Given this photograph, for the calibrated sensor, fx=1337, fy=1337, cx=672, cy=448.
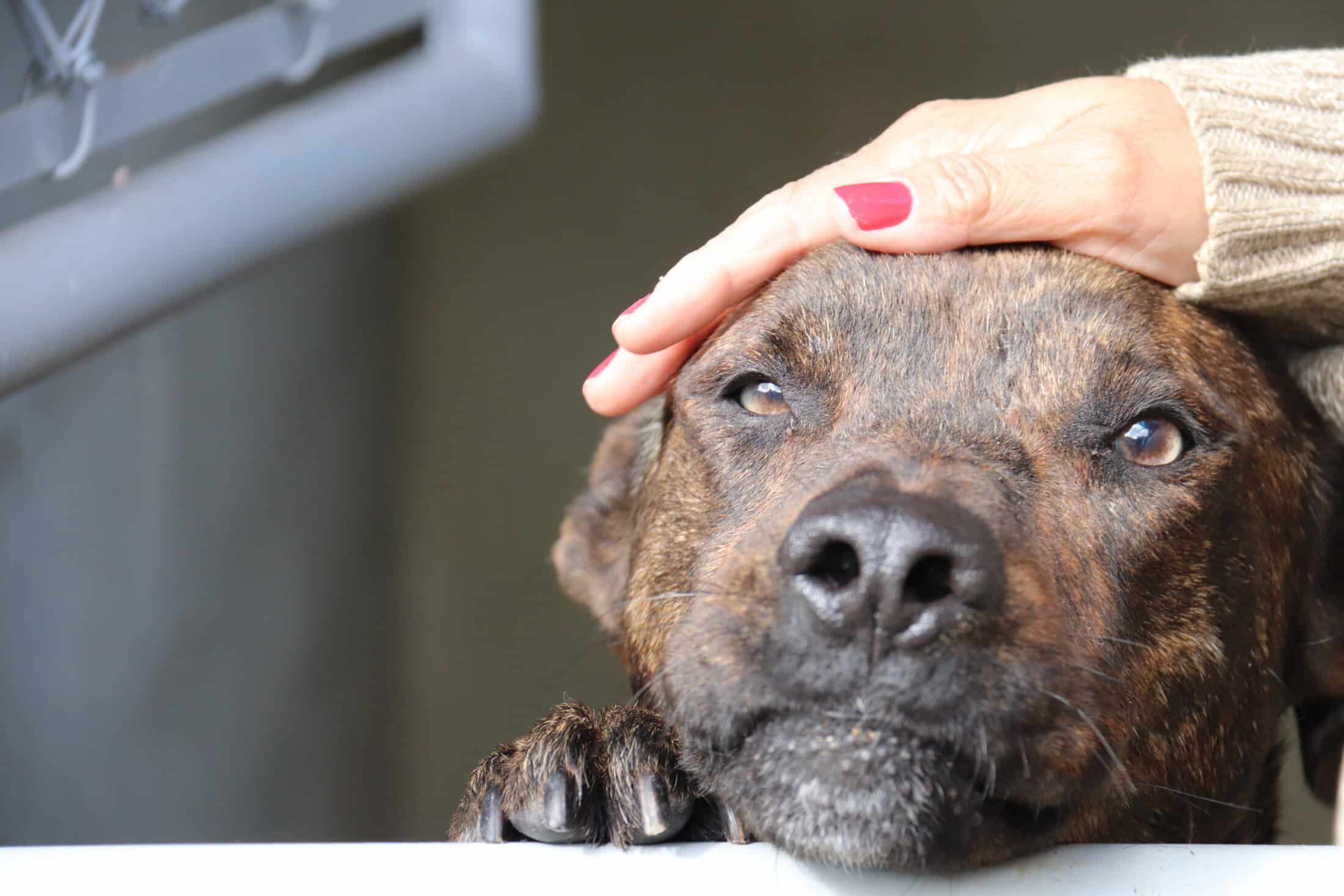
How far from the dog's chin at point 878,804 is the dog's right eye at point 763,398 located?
32.7 inches

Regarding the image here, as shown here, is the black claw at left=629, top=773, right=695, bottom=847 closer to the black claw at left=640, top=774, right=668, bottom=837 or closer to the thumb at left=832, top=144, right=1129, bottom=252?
the black claw at left=640, top=774, right=668, bottom=837

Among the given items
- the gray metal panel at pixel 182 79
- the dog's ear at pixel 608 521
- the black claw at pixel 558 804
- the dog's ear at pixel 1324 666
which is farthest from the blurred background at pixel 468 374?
the dog's ear at pixel 1324 666

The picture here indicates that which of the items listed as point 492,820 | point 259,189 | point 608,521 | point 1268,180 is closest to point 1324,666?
point 1268,180

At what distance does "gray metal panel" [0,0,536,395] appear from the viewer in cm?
249

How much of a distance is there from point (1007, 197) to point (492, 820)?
1.44 meters

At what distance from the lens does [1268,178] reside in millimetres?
2525

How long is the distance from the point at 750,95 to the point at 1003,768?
669 centimetres

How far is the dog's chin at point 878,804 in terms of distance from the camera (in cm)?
191

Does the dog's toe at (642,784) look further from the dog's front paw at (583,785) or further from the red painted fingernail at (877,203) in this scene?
the red painted fingernail at (877,203)

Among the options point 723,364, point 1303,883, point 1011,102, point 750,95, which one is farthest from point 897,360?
point 750,95

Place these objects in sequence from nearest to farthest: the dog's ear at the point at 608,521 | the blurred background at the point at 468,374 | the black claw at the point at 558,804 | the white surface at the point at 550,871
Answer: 1. the white surface at the point at 550,871
2. the black claw at the point at 558,804
3. the dog's ear at the point at 608,521
4. the blurred background at the point at 468,374

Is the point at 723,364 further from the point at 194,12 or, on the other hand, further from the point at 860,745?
the point at 194,12

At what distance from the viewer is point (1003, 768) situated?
1.96 metres

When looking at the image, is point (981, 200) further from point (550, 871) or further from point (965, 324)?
point (550, 871)
